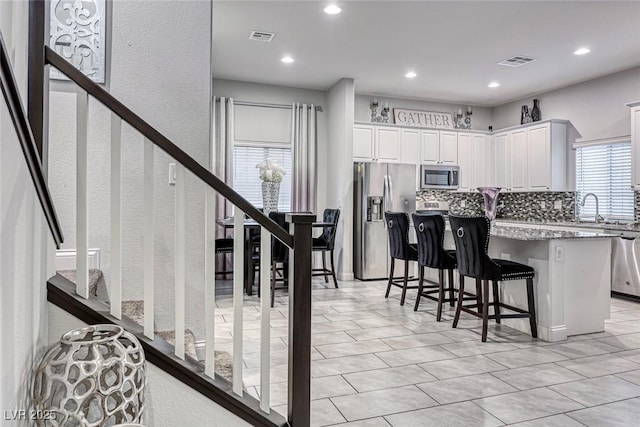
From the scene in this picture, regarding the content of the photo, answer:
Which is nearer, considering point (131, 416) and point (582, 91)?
point (131, 416)

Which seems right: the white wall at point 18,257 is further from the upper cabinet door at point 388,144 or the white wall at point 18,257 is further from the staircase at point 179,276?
the upper cabinet door at point 388,144

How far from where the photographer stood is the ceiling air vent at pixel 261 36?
188 inches

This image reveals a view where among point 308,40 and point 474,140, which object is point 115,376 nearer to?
point 308,40

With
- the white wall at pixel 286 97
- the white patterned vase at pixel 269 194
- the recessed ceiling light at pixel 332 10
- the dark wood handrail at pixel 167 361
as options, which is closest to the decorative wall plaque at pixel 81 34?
the dark wood handrail at pixel 167 361

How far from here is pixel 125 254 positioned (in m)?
2.67

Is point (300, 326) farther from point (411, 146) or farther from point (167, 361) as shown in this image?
point (411, 146)

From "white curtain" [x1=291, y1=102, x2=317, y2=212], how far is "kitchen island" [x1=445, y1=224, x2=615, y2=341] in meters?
3.52

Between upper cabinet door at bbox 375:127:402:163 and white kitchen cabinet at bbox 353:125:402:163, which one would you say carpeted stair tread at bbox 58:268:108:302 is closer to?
white kitchen cabinet at bbox 353:125:402:163

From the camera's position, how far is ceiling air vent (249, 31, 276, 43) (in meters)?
4.77

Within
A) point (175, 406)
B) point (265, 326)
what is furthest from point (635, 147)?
point (175, 406)

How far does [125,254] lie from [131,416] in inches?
52.3

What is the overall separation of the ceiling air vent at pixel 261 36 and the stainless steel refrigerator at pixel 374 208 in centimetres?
233

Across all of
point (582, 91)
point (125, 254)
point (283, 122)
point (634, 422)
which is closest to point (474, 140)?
point (582, 91)

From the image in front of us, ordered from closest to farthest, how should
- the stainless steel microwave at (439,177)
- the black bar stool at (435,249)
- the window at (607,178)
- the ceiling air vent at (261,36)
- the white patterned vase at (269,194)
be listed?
1. the black bar stool at (435,249)
2. the ceiling air vent at (261,36)
3. the white patterned vase at (269,194)
4. the window at (607,178)
5. the stainless steel microwave at (439,177)
